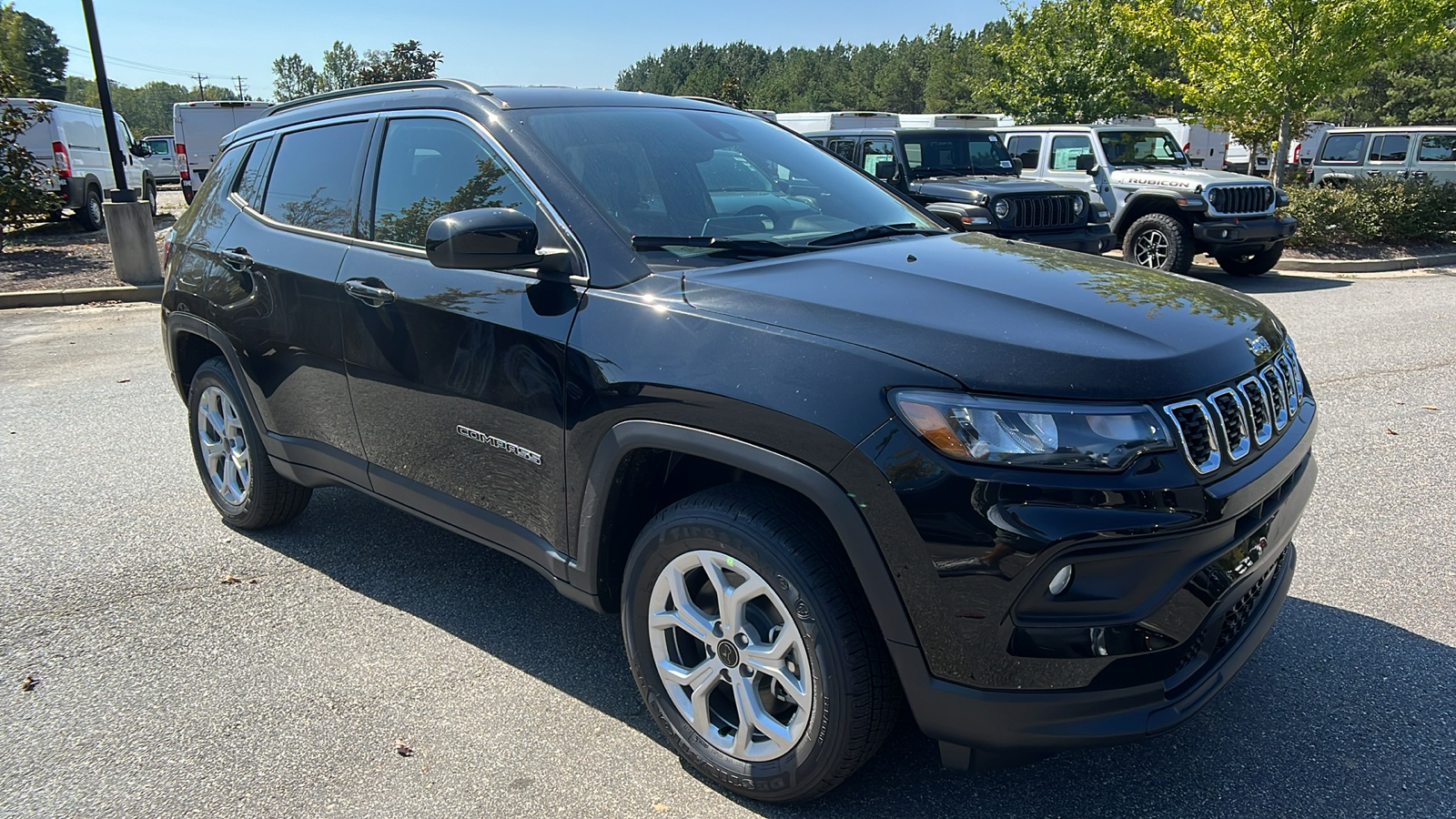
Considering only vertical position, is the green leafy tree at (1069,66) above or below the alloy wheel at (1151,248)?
above

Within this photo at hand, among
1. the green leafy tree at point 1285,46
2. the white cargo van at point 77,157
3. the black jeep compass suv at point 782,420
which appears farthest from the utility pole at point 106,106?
the green leafy tree at point 1285,46

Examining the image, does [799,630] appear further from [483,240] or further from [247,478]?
[247,478]

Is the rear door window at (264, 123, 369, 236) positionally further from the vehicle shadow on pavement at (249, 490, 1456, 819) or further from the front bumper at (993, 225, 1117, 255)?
the front bumper at (993, 225, 1117, 255)

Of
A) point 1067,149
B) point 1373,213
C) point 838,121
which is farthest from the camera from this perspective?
point 838,121

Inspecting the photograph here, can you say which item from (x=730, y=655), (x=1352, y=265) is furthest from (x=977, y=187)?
(x=730, y=655)

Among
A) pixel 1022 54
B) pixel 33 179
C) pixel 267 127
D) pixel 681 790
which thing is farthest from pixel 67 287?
pixel 1022 54

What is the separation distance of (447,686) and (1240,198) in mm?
11345

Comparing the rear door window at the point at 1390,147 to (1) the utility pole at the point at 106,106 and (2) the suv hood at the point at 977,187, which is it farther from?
(1) the utility pole at the point at 106,106

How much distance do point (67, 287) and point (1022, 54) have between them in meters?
19.3

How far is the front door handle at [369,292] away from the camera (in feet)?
10.6

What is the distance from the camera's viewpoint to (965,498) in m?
2.03

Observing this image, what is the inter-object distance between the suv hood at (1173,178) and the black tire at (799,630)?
10.8 m

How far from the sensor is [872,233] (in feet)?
10.8

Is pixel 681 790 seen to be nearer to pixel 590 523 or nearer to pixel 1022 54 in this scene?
pixel 590 523
